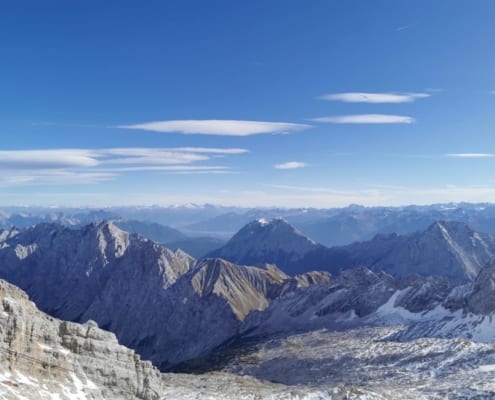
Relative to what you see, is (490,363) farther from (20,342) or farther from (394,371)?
(20,342)

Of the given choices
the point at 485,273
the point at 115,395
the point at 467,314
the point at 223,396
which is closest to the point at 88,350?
the point at 115,395

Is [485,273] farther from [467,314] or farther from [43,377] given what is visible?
[43,377]

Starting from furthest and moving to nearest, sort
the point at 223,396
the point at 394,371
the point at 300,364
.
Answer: the point at 300,364, the point at 394,371, the point at 223,396

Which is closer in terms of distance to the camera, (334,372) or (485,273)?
(334,372)

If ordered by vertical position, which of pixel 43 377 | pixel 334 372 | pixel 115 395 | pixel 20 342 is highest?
pixel 20 342

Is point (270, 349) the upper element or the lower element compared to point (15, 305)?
lower

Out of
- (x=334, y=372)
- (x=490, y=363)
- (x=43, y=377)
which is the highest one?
(x=43, y=377)

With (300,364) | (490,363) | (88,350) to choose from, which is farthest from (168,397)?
(300,364)

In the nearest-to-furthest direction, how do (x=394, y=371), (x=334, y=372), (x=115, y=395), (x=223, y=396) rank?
1. (x=115, y=395)
2. (x=223, y=396)
3. (x=394, y=371)
4. (x=334, y=372)

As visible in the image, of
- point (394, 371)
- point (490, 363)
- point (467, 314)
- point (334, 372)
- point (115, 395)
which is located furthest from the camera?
point (467, 314)
